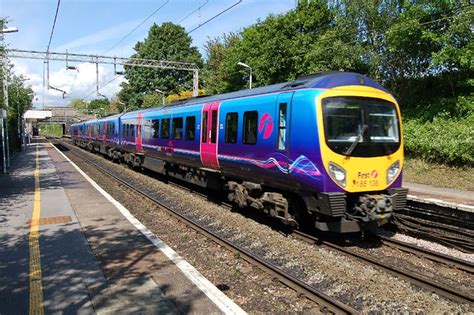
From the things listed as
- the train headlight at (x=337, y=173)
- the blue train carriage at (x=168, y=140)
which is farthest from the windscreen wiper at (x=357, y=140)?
the blue train carriage at (x=168, y=140)

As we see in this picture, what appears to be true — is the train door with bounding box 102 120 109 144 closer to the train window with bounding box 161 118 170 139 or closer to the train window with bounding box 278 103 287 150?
the train window with bounding box 161 118 170 139

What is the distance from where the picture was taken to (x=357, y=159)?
7.71 m

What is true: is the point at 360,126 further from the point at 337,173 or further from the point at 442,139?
the point at 442,139

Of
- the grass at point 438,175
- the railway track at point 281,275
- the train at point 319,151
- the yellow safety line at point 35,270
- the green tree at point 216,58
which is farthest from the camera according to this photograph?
the green tree at point 216,58

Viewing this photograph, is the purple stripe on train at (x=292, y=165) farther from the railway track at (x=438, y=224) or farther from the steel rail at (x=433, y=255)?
the railway track at (x=438, y=224)

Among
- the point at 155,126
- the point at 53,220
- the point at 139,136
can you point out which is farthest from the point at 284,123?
the point at 139,136

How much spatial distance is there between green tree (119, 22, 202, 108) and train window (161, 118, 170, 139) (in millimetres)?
44851

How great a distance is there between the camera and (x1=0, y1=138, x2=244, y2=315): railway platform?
17.3 feet

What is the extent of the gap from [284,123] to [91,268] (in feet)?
14.2

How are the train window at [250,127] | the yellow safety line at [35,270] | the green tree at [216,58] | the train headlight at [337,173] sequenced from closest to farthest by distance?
the yellow safety line at [35,270] → the train headlight at [337,173] → the train window at [250,127] → the green tree at [216,58]

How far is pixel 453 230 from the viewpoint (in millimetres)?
8945

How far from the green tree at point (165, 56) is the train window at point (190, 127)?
4747 cm

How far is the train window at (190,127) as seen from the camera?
509 inches

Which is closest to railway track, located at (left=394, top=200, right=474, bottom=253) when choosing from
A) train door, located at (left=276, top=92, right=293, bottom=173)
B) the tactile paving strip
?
train door, located at (left=276, top=92, right=293, bottom=173)
